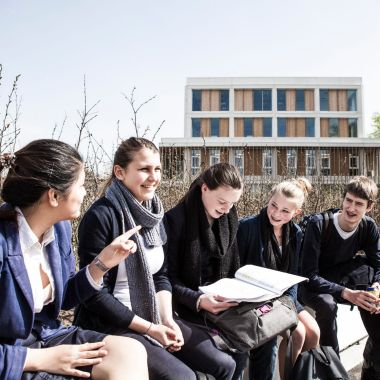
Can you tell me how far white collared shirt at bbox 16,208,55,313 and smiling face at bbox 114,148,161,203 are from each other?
2.42 ft

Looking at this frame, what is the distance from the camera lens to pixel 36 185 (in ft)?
6.09

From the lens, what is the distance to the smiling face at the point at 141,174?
258 centimetres

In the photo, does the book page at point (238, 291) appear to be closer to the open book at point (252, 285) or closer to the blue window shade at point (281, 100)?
the open book at point (252, 285)

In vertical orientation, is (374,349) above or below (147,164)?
below

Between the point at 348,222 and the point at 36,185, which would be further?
the point at 348,222

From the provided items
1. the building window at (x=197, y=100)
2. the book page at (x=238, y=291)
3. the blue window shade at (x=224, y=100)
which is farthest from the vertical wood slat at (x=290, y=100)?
the book page at (x=238, y=291)

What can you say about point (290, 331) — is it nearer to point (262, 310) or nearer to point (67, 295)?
point (262, 310)

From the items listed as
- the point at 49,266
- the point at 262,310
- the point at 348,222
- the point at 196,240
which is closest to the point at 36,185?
the point at 49,266

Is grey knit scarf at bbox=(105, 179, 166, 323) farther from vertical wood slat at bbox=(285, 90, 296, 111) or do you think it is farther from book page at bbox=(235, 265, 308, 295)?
vertical wood slat at bbox=(285, 90, 296, 111)

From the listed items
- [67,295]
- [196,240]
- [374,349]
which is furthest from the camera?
[374,349]

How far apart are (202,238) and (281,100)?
1716 inches

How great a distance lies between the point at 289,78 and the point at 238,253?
145 ft

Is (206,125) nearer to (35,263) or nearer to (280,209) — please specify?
(280,209)

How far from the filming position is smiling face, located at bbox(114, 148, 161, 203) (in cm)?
258
